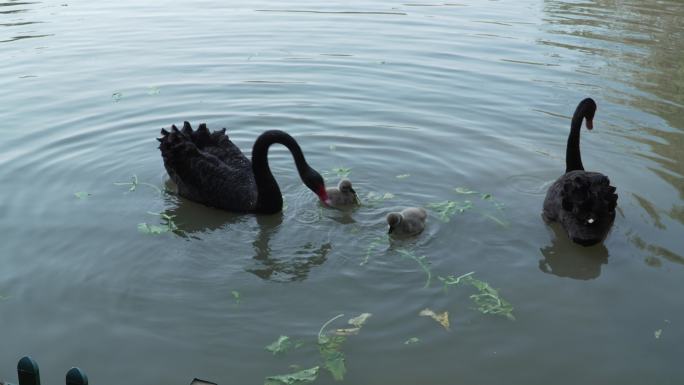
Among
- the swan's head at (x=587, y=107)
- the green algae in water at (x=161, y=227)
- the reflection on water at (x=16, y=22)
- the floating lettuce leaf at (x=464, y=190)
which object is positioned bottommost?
the green algae in water at (x=161, y=227)

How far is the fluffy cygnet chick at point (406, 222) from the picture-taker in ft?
17.9

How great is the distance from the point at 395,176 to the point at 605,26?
7.84m

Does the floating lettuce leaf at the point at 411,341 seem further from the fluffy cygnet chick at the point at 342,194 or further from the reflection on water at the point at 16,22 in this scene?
the reflection on water at the point at 16,22

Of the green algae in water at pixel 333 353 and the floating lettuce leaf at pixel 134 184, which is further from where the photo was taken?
the floating lettuce leaf at pixel 134 184

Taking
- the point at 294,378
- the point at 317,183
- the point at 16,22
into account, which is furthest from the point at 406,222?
the point at 16,22

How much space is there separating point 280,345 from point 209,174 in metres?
2.38

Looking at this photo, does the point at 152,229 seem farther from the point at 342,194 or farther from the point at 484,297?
the point at 484,297

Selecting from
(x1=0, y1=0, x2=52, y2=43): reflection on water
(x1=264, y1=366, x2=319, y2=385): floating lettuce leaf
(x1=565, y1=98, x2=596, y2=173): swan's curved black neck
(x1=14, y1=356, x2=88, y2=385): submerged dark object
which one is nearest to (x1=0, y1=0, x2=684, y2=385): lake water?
(x1=264, y1=366, x2=319, y2=385): floating lettuce leaf

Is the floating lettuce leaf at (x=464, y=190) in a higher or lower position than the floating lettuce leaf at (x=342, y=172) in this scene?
lower

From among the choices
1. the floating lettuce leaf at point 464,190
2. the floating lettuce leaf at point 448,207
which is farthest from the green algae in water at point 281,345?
the floating lettuce leaf at point 464,190

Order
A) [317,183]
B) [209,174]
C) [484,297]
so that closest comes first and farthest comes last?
1. [484,297]
2. [317,183]
3. [209,174]

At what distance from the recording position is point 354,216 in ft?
19.9

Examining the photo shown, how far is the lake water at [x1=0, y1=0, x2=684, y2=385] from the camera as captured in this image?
4.31 metres

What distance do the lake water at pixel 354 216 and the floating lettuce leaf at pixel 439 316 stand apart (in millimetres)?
45
